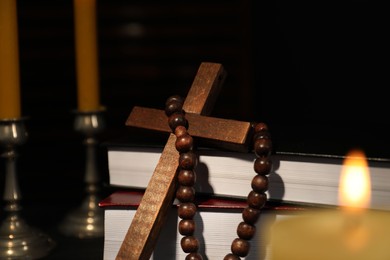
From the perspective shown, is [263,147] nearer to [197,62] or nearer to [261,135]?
[261,135]

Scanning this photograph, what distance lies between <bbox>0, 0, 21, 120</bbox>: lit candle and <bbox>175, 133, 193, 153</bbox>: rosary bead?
0.89ft

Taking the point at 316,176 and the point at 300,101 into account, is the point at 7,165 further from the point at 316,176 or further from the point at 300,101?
the point at 300,101

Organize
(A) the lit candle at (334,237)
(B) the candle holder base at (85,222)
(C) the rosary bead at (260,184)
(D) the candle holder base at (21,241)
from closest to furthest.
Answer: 1. (A) the lit candle at (334,237)
2. (C) the rosary bead at (260,184)
3. (D) the candle holder base at (21,241)
4. (B) the candle holder base at (85,222)

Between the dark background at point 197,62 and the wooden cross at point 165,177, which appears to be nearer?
the wooden cross at point 165,177

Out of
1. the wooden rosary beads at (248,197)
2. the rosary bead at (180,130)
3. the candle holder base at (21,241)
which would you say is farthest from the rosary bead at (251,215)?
the candle holder base at (21,241)

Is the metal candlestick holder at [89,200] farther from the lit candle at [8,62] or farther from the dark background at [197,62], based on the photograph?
the dark background at [197,62]

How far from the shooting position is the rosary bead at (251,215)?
0.72 metres

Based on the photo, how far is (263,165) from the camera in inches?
28.2

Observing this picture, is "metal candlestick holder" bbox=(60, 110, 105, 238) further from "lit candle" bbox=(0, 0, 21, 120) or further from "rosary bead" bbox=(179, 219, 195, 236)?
"rosary bead" bbox=(179, 219, 195, 236)

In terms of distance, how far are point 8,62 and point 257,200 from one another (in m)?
0.39

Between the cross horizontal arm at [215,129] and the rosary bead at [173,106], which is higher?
the rosary bead at [173,106]

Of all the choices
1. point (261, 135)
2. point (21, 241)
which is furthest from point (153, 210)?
point (21, 241)

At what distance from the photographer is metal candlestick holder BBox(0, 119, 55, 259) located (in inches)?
34.3

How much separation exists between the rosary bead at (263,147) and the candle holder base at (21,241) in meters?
0.33
